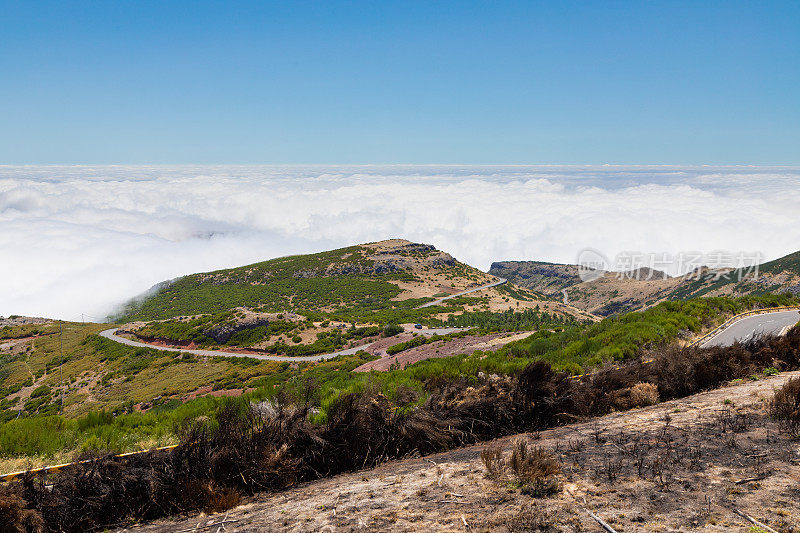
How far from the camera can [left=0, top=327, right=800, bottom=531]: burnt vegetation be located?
5.75 meters

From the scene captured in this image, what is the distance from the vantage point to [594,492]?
487cm

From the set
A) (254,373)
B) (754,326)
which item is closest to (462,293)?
(254,373)

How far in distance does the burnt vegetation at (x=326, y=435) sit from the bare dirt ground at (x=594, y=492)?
0.39 m

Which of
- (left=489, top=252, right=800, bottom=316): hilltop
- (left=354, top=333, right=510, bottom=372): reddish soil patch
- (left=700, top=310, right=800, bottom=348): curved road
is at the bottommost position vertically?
(left=489, top=252, right=800, bottom=316): hilltop

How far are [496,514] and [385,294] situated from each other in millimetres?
123923

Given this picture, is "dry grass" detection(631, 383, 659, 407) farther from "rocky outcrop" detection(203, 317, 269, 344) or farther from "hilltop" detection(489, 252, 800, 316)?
"hilltop" detection(489, 252, 800, 316)

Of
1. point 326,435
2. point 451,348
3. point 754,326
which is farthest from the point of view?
point 451,348

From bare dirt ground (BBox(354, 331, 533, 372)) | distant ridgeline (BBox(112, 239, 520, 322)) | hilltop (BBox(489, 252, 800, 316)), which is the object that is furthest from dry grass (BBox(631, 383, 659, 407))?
hilltop (BBox(489, 252, 800, 316))

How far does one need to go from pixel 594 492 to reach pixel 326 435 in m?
4.72

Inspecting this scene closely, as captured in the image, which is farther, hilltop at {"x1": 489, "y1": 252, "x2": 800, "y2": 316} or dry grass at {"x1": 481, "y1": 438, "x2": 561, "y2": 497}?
hilltop at {"x1": 489, "y1": 252, "x2": 800, "y2": 316}

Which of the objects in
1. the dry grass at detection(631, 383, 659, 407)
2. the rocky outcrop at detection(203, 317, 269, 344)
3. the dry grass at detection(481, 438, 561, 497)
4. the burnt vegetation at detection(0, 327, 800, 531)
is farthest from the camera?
the rocky outcrop at detection(203, 317, 269, 344)

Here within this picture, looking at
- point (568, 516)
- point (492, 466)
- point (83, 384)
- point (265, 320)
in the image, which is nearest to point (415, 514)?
point (492, 466)

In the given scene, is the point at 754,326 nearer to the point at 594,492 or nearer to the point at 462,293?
the point at 594,492

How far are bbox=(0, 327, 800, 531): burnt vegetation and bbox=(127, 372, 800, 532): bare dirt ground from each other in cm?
39
